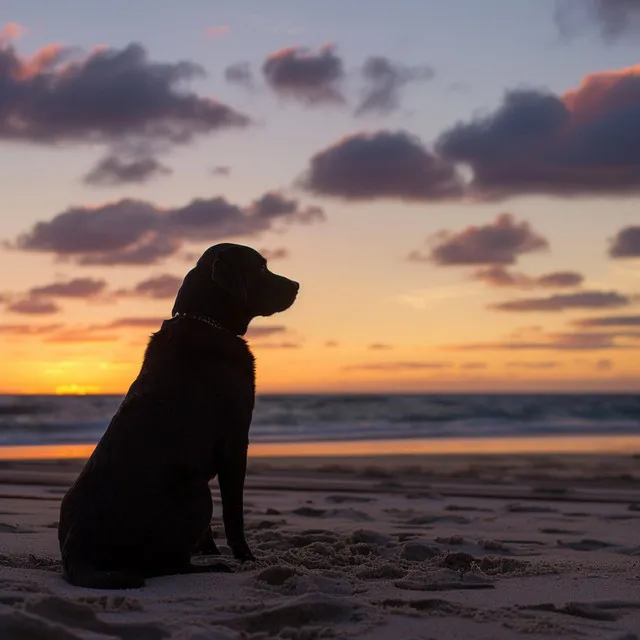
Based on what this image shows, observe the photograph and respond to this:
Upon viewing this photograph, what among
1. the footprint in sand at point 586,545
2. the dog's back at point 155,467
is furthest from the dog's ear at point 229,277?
the footprint in sand at point 586,545

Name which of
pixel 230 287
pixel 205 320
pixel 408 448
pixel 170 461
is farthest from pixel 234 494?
pixel 408 448

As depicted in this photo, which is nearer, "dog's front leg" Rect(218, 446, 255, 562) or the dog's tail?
the dog's tail

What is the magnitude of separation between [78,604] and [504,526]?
14.3ft

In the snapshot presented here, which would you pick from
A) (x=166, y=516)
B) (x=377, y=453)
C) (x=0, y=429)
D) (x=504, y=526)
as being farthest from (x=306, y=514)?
(x=0, y=429)

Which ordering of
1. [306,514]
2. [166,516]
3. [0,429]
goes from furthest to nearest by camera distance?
1. [0,429]
2. [306,514]
3. [166,516]

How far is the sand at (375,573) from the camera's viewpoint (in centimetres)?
343

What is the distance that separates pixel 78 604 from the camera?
341 centimetres

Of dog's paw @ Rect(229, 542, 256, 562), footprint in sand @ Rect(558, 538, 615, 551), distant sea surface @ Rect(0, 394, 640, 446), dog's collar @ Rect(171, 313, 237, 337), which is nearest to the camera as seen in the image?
dog's paw @ Rect(229, 542, 256, 562)

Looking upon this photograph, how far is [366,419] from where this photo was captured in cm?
2923

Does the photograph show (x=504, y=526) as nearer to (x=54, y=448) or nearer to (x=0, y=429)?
(x=54, y=448)

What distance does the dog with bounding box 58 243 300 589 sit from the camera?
443 centimetres

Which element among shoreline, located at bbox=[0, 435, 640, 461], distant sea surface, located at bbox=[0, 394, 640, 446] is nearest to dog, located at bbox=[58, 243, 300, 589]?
shoreline, located at bbox=[0, 435, 640, 461]

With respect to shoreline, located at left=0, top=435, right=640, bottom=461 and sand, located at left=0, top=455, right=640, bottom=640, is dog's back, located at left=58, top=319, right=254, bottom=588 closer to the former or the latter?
sand, located at left=0, top=455, right=640, bottom=640

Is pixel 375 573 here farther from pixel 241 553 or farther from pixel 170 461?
pixel 170 461
